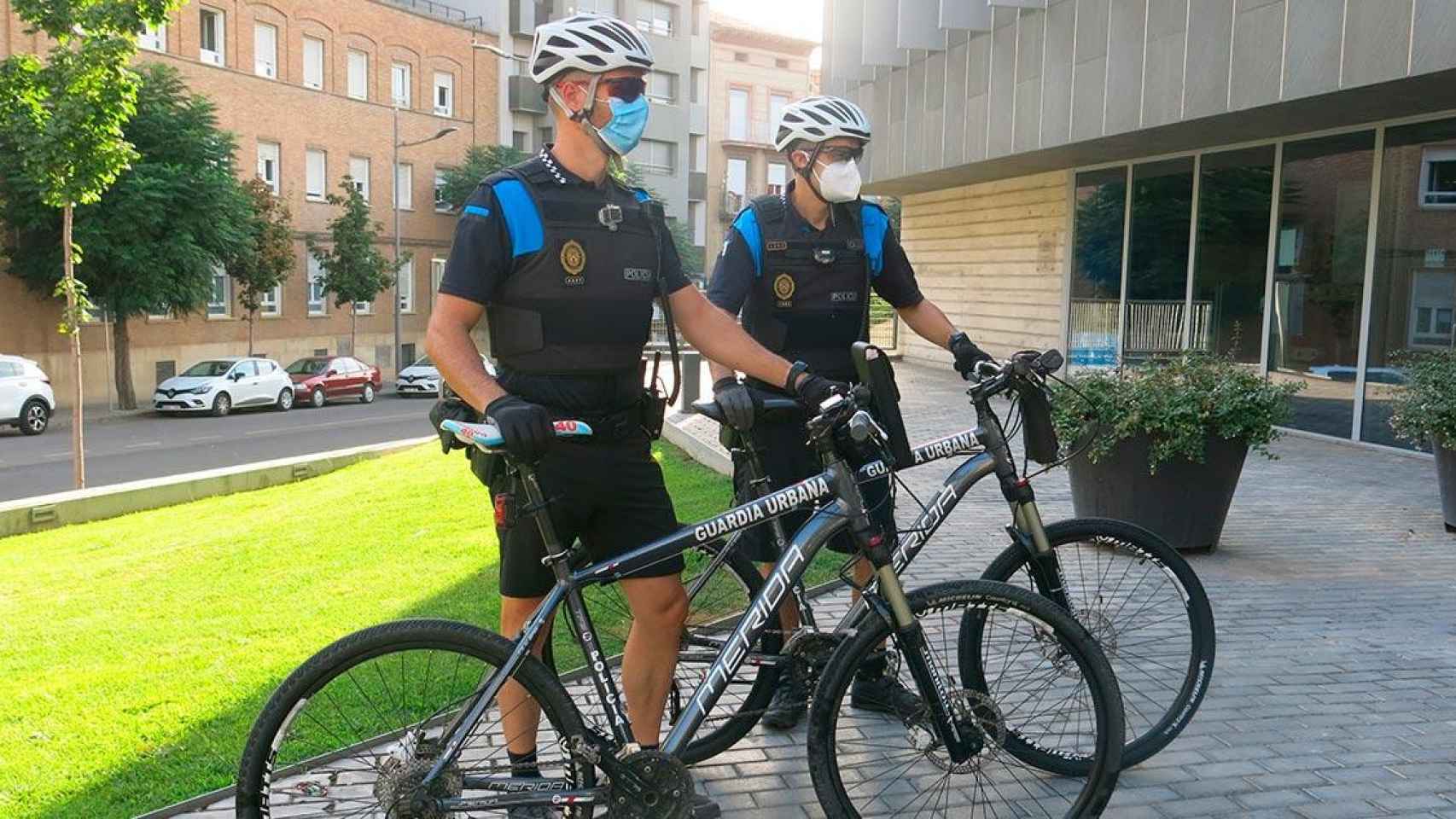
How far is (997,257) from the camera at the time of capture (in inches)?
905

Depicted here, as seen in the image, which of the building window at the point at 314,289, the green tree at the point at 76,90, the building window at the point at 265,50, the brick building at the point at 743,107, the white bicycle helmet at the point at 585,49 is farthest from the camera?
the brick building at the point at 743,107

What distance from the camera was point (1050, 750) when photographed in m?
3.69

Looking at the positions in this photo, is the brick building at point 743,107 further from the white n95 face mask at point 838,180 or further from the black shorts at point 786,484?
the black shorts at point 786,484

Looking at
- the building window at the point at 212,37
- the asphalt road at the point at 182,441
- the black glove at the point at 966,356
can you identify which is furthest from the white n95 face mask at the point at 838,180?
the building window at the point at 212,37

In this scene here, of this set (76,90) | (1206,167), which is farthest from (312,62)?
(1206,167)

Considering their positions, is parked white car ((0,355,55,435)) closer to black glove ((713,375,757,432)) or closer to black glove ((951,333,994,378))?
black glove ((951,333,994,378))

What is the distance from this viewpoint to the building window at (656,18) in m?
60.3

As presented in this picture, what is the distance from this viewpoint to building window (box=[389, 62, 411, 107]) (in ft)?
145

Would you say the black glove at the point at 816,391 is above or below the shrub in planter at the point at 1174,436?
above

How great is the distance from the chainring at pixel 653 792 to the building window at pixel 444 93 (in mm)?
46674

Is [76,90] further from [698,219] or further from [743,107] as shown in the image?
[743,107]

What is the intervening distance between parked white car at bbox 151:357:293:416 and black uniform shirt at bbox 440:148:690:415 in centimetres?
2884

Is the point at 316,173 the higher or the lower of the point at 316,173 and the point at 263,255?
the higher

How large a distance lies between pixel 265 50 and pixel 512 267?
131 ft
